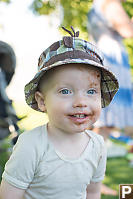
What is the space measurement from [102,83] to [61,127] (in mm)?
320

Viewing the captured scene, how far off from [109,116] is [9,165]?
1.89 m

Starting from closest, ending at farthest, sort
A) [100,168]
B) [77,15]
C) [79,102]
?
[79,102] → [100,168] → [77,15]

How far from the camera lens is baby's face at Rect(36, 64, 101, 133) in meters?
1.37

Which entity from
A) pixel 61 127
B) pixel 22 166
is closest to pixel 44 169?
pixel 22 166

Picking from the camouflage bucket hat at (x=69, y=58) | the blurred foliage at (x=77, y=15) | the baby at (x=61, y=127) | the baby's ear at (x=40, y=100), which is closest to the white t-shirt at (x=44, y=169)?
the baby at (x=61, y=127)

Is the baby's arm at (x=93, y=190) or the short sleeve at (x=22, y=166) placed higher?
the short sleeve at (x=22, y=166)

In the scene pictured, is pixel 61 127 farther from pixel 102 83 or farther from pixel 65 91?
pixel 102 83

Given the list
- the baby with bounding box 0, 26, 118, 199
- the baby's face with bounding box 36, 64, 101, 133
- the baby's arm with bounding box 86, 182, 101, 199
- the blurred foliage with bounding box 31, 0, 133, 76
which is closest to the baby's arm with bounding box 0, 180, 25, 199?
the baby with bounding box 0, 26, 118, 199

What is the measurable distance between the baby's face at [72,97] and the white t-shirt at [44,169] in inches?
5.2

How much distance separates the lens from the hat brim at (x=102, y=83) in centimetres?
136

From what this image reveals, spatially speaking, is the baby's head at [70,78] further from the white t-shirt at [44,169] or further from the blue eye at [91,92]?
the white t-shirt at [44,169]

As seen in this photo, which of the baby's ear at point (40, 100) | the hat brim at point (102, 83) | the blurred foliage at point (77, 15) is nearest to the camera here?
the hat brim at point (102, 83)

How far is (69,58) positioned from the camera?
1.39 m

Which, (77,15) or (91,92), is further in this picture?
(77,15)
